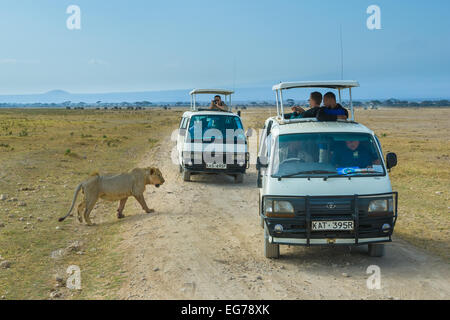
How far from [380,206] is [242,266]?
193cm

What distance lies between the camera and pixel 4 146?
2312 centimetres

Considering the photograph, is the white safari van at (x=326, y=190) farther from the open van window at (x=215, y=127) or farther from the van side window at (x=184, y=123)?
the van side window at (x=184, y=123)

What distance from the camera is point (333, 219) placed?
6.23 metres

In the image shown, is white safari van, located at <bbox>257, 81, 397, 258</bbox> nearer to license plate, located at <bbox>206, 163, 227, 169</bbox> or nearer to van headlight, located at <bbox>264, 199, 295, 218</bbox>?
van headlight, located at <bbox>264, 199, 295, 218</bbox>

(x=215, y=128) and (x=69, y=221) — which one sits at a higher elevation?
(x=215, y=128)

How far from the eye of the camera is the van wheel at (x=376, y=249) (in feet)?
22.0

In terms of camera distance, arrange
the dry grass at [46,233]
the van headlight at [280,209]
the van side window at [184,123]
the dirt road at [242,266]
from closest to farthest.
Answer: the dirt road at [242,266] < the van headlight at [280,209] < the dry grass at [46,233] < the van side window at [184,123]

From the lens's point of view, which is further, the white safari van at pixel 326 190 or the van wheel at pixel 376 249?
the van wheel at pixel 376 249

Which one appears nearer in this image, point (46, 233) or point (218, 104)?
point (46, 233)

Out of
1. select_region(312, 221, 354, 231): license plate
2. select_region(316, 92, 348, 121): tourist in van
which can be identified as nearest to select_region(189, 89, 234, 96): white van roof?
select_region(316, 92, 348, 121): tourist in van

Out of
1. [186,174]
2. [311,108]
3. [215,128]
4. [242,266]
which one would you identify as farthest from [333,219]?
[215,128]

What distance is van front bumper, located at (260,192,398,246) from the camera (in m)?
6.23

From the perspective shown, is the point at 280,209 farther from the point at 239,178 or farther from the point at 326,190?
the point at 239,178

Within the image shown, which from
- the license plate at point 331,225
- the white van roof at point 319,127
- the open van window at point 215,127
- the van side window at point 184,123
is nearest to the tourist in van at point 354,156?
the white van roof at point 319,127
